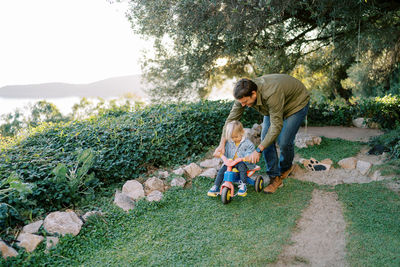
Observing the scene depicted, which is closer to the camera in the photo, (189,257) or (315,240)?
(189,257)

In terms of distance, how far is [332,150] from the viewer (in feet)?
19.7

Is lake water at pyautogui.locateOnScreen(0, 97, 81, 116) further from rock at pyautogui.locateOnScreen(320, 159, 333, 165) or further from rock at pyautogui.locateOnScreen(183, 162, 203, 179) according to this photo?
rock at pyautogui.locateOnScreen(320, 159, 333, 165)

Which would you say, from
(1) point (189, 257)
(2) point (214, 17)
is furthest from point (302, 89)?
(1) point (189, 257)

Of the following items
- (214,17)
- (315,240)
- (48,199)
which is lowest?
(315,240)

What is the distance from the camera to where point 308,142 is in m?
6.25

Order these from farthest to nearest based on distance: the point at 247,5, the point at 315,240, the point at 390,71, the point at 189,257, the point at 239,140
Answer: the point at 390,71
the point at 247,5
the point at 239,140
the point at 315,240
the point at 189,257

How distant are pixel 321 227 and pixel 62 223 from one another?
2.84 meters

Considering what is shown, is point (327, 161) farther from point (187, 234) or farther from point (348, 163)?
point (187, 234)

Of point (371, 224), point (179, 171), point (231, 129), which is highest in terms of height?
point (231, 129)

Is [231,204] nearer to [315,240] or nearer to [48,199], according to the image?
[315,240]

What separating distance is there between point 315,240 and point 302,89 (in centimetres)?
195

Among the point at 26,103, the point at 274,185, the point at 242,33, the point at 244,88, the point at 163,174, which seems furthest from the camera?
the point at 26,103

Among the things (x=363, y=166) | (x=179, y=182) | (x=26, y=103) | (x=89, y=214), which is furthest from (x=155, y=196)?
(x=26, y=103)

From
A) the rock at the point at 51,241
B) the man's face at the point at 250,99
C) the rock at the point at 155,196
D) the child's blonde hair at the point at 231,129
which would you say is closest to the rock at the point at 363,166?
the child's blonde hair at the point at 231,129
